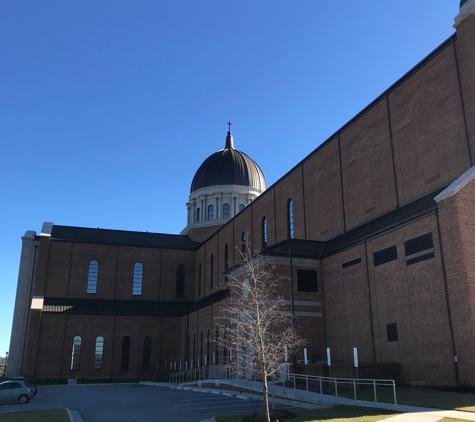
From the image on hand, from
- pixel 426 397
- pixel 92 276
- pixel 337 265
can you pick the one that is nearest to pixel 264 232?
pixel 337 265

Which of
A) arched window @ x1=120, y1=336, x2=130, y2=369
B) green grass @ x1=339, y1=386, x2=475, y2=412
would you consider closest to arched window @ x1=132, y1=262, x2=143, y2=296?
arched window @ x1=120, y1=336, x2=130, y2=369

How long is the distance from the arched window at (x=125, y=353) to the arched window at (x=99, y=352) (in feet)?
7.18

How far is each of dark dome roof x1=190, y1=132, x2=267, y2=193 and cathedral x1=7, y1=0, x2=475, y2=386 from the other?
10837 millimetres

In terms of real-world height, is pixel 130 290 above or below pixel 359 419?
above

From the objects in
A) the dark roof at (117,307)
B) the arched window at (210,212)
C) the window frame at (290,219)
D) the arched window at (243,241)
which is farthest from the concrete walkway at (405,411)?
the arched window at (210,212)

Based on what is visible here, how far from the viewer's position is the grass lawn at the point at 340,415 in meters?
14.7

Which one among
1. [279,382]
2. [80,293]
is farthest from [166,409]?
[80,293]

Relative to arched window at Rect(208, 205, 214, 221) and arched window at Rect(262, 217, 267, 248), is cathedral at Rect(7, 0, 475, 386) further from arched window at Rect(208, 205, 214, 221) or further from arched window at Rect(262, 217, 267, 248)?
arched window at Rect(208, 205, 214, 221)

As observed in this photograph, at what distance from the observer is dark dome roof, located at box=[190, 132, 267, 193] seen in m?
67.1

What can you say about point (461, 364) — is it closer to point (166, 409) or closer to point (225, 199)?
point (166, 409)

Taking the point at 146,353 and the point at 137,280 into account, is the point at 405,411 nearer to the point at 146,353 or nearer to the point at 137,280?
the point at 146,353

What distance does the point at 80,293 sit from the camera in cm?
5616

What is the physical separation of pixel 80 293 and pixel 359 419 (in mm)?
46892

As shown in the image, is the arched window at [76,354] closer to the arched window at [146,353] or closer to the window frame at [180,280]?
the arched window at [146,353]
